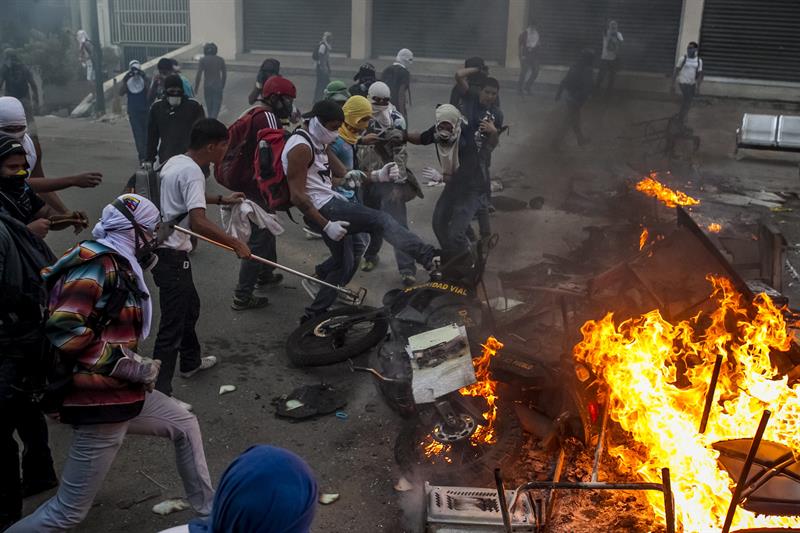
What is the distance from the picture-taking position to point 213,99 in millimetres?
16469

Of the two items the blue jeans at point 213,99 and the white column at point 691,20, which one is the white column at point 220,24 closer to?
the blue jeans at point 213,99

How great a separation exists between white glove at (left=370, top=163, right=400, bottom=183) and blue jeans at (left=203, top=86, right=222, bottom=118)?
34.3 feet

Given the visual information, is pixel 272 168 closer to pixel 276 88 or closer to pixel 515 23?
pixel 276 88

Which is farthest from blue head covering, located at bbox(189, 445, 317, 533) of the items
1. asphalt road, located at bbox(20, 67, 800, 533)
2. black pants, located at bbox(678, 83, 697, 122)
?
black pants, located at bbox(678, 83, 697, 122)

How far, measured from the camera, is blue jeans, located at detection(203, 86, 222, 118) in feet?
53.3

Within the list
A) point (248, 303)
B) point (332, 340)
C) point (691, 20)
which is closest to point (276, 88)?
point (248, 303)

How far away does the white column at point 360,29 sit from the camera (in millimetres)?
20703

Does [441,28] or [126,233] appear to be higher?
[441,28]

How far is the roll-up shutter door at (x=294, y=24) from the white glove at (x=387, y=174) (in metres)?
15.4

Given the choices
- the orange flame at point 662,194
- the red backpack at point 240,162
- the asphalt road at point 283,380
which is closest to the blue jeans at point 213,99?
the asphalt road at point 283,380

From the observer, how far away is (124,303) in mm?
3244

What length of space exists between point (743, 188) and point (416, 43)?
36.3ft

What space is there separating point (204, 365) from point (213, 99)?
1190 centimetres

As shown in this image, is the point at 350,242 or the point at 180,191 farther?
the point at 350,242
